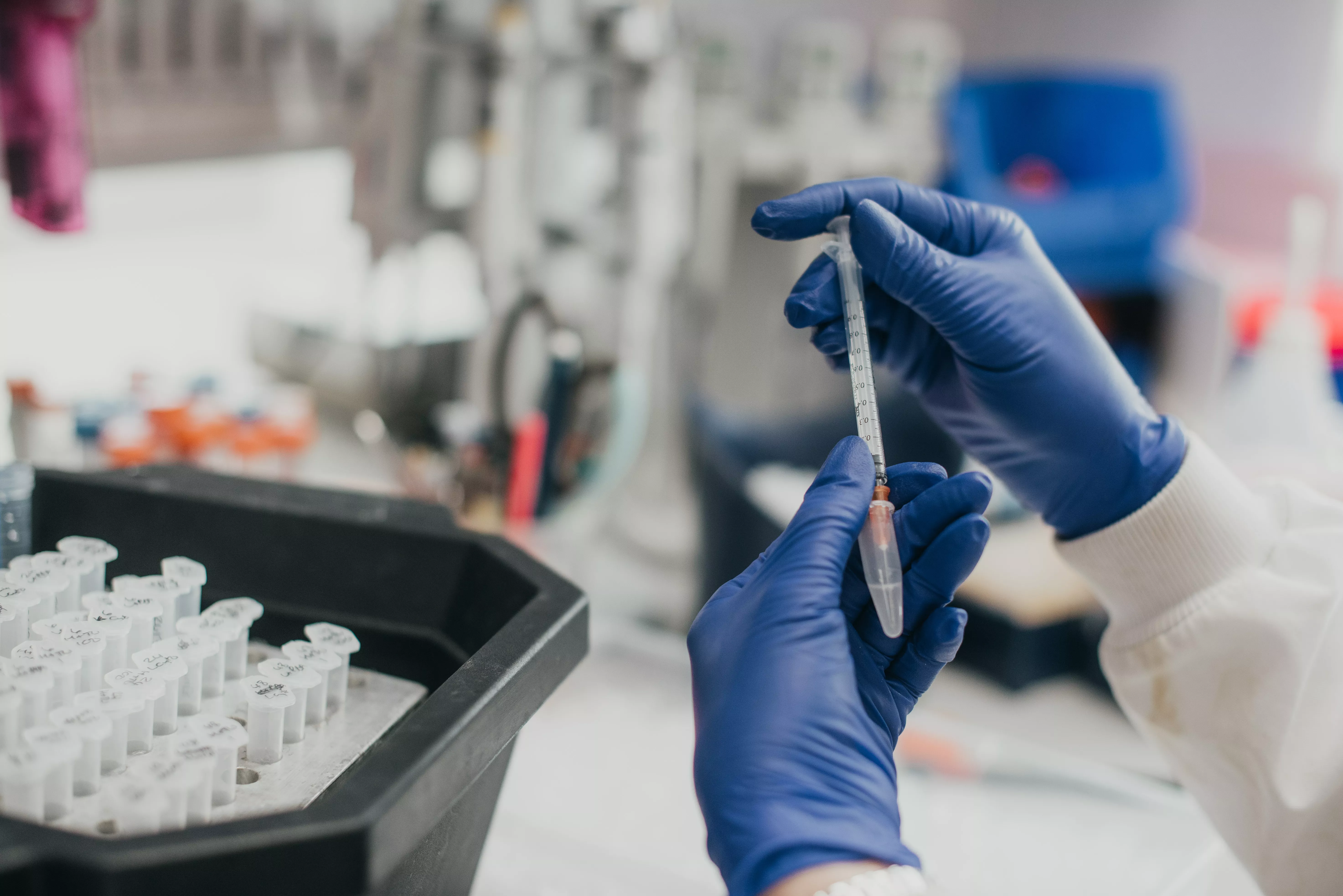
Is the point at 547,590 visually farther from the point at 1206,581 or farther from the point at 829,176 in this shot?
the point at 829,176

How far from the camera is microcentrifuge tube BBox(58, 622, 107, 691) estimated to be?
60 cm

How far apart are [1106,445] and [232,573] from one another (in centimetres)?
72

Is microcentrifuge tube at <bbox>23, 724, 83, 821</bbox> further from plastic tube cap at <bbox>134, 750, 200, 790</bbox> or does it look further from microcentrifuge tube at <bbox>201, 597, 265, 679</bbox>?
microcentrifuge tube at <bbox>201, 597, 265, 679</bbox>

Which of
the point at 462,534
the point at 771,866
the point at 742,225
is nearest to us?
the point at 771,866

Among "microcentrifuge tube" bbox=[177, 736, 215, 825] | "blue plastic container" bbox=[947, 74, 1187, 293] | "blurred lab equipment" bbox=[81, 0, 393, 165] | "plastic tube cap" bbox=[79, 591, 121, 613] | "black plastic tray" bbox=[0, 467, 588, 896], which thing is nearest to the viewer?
"black plastic tray" bbox=[0, 467, 588, 896]

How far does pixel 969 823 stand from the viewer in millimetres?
981

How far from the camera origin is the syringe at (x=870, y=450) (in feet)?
2.15

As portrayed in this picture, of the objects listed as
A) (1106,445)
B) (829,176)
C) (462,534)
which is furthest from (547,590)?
(829,176)

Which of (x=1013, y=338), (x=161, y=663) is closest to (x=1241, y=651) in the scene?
(x=1013, y=338)

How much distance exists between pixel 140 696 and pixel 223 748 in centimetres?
6

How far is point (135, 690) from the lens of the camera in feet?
1.90

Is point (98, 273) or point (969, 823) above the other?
point (98, 273)

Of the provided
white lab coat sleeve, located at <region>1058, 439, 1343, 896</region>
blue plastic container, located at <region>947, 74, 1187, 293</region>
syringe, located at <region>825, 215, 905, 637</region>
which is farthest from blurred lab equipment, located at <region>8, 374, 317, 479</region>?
blue plastic container, located at <region>947, 74, 1187, 293</region>

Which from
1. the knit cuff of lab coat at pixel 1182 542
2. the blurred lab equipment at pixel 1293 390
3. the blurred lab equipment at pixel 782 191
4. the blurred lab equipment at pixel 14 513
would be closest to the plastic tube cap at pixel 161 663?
the blurred lab equipment at pixel 14 513
